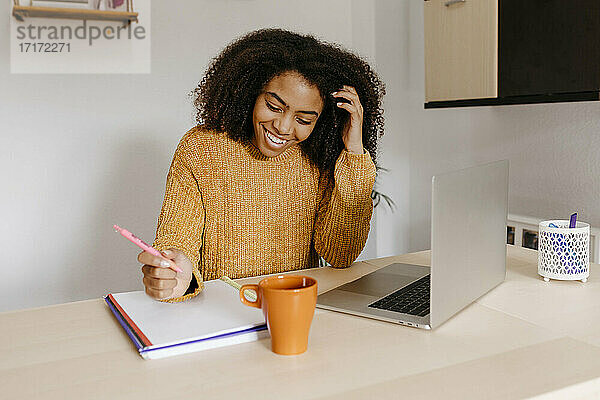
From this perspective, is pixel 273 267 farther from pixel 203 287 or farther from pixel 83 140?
pixel 83 140

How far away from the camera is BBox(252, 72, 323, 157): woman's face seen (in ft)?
4.41

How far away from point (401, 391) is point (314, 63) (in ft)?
2.74

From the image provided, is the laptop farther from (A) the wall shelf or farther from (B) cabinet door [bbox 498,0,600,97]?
(A) the wall shelf

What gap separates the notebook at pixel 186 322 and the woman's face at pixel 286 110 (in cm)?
42

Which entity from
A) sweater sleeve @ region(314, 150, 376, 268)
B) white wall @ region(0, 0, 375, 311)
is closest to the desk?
sweater sleeve @ region(314, 150, 376, 268)

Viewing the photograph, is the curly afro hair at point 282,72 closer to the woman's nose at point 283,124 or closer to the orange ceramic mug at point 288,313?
the woman's nose at point 283,124

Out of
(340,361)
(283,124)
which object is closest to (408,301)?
(340,361)

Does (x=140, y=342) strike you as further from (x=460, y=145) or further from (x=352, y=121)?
(x=460, y=145)

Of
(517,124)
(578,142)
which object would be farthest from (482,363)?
(517,124)

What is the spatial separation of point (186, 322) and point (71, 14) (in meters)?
1.55

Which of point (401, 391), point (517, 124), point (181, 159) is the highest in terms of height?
point (517, 124)

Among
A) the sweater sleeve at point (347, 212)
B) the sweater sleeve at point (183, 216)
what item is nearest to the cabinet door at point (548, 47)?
the sweater sleeve at point (347, 212)

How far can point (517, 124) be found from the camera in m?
2.11

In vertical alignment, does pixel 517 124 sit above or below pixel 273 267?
above
